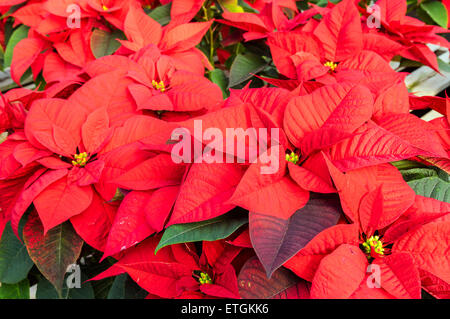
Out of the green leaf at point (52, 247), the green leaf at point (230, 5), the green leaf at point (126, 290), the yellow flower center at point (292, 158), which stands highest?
the green leaf at point (230, 5)

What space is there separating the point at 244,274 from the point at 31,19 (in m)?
0.78

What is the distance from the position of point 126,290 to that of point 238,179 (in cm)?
25

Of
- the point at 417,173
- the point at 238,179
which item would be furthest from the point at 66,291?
the point at 417,173

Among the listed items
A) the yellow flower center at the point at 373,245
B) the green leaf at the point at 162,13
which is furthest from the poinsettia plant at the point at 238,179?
the green leaf at the point at 162,13

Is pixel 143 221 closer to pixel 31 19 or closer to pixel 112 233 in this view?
pixel 112 233

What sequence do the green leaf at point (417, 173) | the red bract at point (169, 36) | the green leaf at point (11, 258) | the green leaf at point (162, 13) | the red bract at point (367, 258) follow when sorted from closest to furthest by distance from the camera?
1. the red bract at point (367, 258)
2. the green leaf at point (417, 173)
3. the green leaf at point (11, 258)
4. the red bract at point (169, 36)
5. the green leaf at point (162, 13)

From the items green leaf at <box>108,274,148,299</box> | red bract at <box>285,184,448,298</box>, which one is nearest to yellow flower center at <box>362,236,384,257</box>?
red bract at <box>285,184,448,298</box>

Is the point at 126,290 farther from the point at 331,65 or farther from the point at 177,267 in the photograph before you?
the point at 331,65

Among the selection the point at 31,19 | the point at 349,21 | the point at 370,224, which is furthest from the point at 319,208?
the point at 31,19

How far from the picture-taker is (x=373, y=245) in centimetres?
36

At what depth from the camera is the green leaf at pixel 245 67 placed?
2.28ft

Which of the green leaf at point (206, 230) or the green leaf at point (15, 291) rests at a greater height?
the green leaf at point (206, 230)

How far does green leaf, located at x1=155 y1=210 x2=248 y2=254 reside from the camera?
1.18ft

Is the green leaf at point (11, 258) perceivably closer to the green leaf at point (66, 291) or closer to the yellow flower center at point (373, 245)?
the green leaf at point (66, 291)
